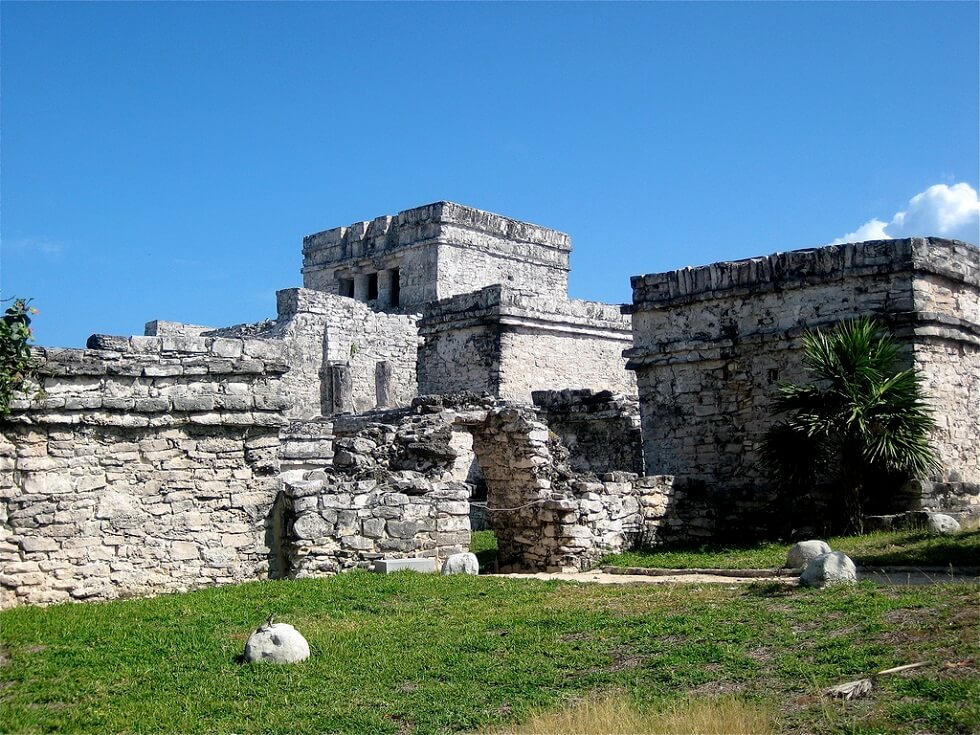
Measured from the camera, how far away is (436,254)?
2786cm

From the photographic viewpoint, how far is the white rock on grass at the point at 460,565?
35.2ft

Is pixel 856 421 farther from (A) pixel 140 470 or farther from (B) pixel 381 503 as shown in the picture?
(A) pixel 140 470

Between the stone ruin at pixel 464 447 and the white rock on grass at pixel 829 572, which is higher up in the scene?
the stone ruin at pixel 464 447

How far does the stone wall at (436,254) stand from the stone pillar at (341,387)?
162 inches

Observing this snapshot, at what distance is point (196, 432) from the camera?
10375 mm

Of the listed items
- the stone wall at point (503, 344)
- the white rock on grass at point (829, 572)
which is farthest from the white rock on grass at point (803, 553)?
the stone wall at point (503, 344)

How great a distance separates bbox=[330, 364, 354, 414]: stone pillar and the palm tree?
13.1 m

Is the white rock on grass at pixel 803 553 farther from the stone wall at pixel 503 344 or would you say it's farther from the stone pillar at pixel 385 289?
the stone pillar at pixel 385 289

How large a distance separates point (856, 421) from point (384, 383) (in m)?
14.4

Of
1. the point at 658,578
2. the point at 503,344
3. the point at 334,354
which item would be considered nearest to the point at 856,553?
the point at 658,578

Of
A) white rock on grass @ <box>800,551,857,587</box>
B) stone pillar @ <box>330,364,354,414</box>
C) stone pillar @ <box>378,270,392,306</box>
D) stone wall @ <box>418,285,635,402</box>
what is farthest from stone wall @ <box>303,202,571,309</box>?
white rock on grass @ <box>800,551,857,587</box>

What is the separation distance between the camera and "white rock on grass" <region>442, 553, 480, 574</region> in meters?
10.7

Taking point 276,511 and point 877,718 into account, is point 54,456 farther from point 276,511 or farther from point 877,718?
point 877,718

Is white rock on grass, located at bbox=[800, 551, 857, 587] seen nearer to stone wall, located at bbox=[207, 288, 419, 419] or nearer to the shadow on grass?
the shadow on grass
